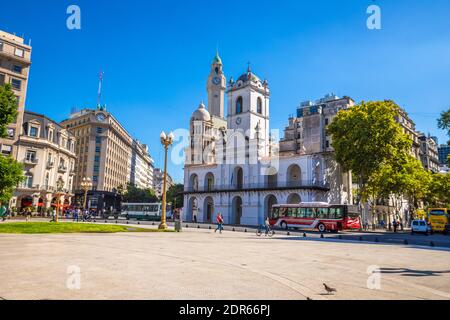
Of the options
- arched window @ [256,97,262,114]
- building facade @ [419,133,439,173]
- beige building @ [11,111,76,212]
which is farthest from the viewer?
building facade @ [419,133,439,173]

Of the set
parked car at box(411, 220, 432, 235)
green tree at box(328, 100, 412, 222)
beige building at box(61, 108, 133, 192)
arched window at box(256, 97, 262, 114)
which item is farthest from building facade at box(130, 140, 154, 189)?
parked car at box(411, 220, 432, 235)

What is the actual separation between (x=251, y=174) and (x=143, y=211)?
61.1ft

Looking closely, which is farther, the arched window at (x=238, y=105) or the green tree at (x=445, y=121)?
the arched window at (x=238, y=105)

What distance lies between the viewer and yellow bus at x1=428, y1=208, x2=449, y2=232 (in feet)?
133

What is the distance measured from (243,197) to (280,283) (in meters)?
42.0

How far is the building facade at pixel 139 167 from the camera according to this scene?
11298 centimetres

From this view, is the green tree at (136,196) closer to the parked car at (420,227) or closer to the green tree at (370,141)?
the green tree at (370,141)

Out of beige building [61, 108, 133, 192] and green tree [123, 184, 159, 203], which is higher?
beige building [61, 108, 133, 192]

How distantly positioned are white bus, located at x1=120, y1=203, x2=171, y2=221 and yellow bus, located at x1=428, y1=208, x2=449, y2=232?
36.5 m

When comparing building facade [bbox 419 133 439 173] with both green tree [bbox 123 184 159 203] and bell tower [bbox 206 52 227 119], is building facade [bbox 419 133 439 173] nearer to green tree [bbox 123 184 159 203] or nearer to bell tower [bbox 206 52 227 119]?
bell tower [bbox 206 52 227 119]

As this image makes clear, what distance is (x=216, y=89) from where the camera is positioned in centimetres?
9156

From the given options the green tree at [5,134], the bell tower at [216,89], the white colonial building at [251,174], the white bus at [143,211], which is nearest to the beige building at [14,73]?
the white bus at [143,211]

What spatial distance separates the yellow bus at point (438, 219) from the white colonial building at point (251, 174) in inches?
448

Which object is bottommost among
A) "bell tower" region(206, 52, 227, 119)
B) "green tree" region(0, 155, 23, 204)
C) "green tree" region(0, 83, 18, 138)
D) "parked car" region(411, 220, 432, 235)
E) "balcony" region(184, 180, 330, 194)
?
"parked car" region(411, 220, 432, 235)
